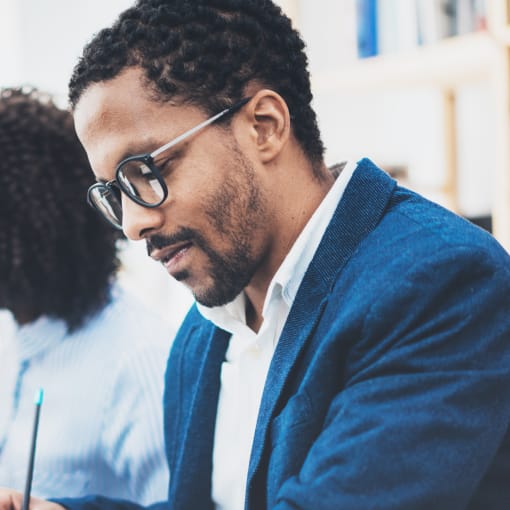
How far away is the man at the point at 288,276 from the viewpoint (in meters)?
0.66

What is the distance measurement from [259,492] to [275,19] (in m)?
0.55

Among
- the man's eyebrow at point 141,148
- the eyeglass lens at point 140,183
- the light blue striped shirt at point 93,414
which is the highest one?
the man's eyebrow at point 141,148

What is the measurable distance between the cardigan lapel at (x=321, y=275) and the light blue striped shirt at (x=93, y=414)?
0.42 meters

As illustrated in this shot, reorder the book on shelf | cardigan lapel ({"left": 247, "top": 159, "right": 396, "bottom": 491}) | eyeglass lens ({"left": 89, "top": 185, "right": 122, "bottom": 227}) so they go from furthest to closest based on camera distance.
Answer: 1. the book on shelf
2. eyeglass lens ({"left": 89, "top": 185, "right": 122, "bottom": 227})
3. cardigan lapel ({"left": 247, "top": 159, "right": 396, "bottom": 491})

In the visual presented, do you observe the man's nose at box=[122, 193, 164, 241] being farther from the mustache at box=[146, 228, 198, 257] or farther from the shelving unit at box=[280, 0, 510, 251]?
the shelving unit at box=[280, 0, 510, 251]

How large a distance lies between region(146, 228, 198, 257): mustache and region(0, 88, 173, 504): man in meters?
0.43

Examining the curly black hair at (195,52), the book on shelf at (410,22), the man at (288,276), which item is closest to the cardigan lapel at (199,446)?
the man at (288,276)

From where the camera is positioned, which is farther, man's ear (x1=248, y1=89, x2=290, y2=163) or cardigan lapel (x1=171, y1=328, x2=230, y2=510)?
cardigan lapel (x1=171, y1=328, x2=230, y2=510)

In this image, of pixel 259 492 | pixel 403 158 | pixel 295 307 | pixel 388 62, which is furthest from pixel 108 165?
pixel 403 158

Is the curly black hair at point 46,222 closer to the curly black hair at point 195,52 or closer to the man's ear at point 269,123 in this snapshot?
the curly black hair at point 195,52

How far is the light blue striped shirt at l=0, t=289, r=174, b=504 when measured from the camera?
1.18m

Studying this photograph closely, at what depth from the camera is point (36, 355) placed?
4.14ft

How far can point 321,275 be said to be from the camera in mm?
786

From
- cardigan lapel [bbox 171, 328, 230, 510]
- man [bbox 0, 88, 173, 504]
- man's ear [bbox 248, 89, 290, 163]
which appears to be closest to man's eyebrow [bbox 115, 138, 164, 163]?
man's ear [bbox 248, 89, 290, 163]
